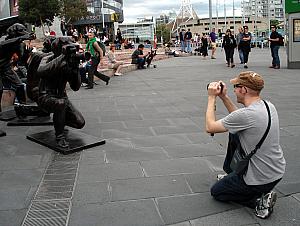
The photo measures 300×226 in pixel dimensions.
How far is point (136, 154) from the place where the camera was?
5305 mm

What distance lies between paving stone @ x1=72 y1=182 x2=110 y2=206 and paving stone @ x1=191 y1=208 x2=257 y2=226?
98 centimetres

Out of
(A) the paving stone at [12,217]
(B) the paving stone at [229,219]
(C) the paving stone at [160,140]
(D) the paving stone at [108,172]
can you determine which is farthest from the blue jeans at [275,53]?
(A) the paving stone at [12,217]

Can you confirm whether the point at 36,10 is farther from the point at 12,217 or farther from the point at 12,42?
the point at 12,217

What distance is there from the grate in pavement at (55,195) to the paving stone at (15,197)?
7 centimetres

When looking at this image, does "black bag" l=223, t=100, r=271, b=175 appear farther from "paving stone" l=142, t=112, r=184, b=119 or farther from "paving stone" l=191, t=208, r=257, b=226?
"paving stone" l=142, t=112, r=184, b=119

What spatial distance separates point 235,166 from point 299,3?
516 inches

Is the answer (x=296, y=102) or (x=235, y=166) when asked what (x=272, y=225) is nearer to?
(x=235, y=166)

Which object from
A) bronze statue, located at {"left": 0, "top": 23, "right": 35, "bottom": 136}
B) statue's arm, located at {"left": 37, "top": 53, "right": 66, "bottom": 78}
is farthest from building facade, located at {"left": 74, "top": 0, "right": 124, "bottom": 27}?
statue's arm, located at {"left": 37, "top": 53, "right": 66, "bottom": 78}

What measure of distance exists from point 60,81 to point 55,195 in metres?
2.12

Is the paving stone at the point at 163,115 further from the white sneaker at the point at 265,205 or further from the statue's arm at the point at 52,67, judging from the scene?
the white sneaker at the point at 265,205

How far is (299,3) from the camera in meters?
14.9

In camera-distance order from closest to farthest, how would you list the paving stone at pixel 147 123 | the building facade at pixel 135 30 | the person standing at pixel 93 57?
the paving stone at pixel 147 123 < the person standing at pixel 93 57 < the building facade at pixel 135 30

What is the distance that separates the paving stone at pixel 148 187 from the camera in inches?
156

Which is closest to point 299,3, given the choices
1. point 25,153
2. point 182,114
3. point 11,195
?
point 182,114
